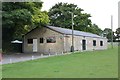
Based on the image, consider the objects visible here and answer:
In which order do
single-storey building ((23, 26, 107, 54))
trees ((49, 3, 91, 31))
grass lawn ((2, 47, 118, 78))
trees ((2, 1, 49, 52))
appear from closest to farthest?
grass lawn ((2, 47, 118, 78))
trees ((2, 1, 49, 52))
single-storey building ((23, 26, 107, 54))
trees ((49, 3, 91, 31))

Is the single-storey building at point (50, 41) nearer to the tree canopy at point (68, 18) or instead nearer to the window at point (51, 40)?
the window at point (51, 40)

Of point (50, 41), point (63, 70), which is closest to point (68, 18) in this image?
point (50, 41)

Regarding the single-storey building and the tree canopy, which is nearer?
the single-storey building

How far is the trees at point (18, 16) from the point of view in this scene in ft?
116

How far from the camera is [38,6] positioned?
1650 inches

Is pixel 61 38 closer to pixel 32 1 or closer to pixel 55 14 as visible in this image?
pixel 32 1

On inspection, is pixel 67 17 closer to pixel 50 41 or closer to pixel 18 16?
pixel 50 41

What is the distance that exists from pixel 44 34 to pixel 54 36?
1908 millimetres

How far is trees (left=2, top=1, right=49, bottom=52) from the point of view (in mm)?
35250

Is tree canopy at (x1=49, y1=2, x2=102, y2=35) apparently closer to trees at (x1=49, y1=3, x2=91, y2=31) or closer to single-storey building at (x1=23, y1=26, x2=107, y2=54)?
trees at (x1=49, y1=3, x2=91, y2=31)

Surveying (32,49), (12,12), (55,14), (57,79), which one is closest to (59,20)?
(55,14)

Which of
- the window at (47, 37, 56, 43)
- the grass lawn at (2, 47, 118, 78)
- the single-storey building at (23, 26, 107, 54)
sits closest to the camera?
the grass lawn at (2, 47, 118, 78)

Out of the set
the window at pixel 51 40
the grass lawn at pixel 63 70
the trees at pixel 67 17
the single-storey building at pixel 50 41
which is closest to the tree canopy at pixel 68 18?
the trees at pixel 67 17

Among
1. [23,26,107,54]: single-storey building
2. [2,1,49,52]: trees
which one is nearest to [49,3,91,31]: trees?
[23,26,107,54]: single-storey building
